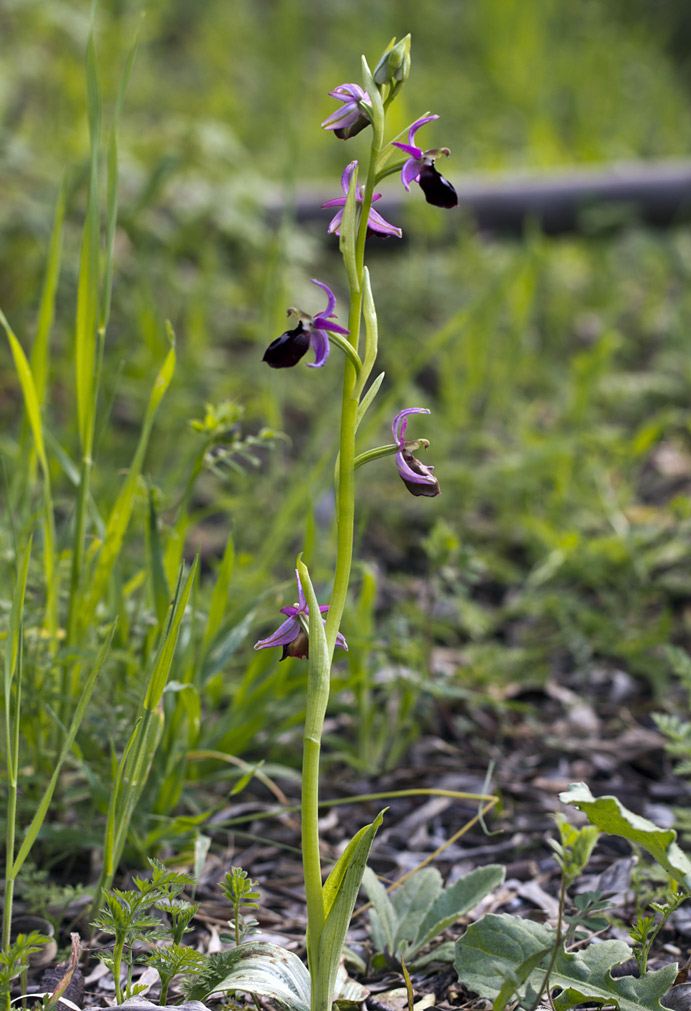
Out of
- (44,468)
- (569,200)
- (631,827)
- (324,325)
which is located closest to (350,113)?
(324,325)

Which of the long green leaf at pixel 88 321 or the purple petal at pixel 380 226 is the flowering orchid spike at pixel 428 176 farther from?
the long green leaf at pixel 88 321

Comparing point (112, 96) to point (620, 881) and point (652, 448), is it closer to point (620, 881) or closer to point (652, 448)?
point (652, 448)

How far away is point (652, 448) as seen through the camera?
9.61ft

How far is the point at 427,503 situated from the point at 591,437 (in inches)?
21.8

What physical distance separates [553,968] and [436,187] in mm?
983

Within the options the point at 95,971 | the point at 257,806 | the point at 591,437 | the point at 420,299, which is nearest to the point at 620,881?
the point at 257,806

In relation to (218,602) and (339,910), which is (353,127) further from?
(339,910)

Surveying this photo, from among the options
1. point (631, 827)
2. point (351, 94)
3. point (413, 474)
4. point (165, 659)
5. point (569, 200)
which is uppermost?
point (569, 200)

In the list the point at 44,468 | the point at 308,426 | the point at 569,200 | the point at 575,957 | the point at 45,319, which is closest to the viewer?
the point at 575,957

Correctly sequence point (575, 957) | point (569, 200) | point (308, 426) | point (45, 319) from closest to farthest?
point (575, 957) < point (45, 319) < point (308, 426) < point (569, 200)

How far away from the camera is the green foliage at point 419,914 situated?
48.0 inches

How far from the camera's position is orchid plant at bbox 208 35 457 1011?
38.8 inches

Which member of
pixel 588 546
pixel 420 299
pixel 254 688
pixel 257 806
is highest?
pixel 420 299

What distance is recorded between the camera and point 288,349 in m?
0.98
